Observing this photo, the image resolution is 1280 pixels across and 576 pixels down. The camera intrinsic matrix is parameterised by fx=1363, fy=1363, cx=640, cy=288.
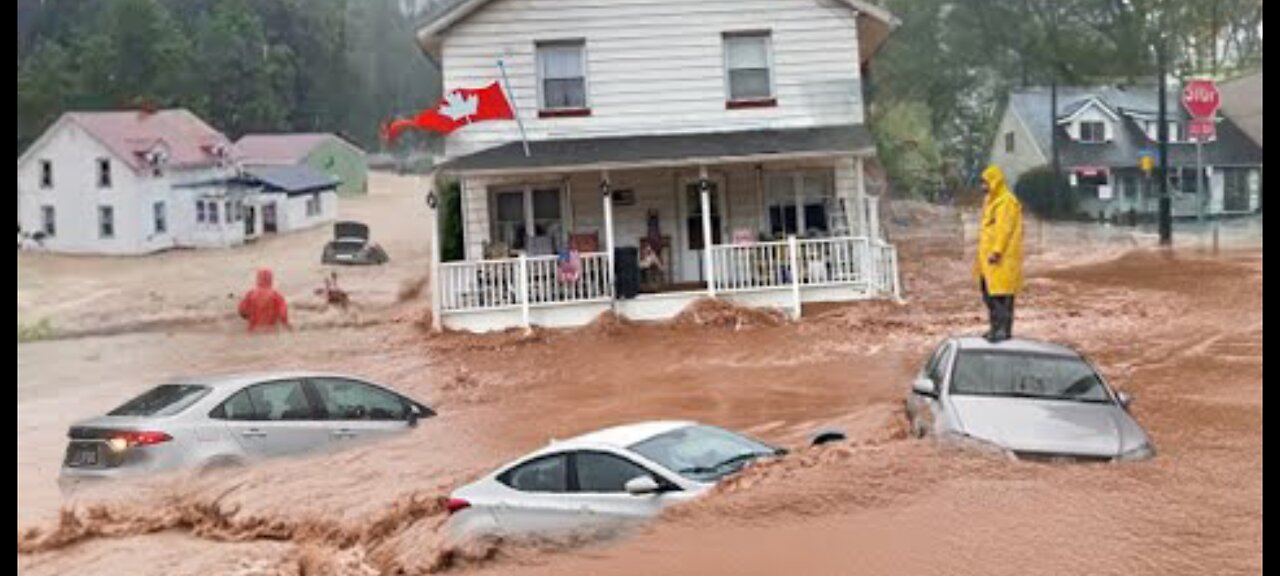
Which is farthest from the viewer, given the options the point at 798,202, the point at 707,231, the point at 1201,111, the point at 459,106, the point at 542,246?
the point at 798,202

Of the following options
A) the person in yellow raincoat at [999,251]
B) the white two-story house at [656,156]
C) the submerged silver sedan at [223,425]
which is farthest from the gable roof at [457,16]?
the submerged silver sedan at [223,425]

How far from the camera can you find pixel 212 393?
4484 millimetres

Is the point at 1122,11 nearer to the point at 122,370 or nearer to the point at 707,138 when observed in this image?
the point at 707,138

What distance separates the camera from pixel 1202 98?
22.6ft

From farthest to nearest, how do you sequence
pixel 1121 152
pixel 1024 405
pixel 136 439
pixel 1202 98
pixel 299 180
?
pixel 1121 152, pixel 1202 98, pixel 1024 405, pixel 299 180, pixel 136 439

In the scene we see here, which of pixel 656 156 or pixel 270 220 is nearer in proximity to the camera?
pixel 270 220

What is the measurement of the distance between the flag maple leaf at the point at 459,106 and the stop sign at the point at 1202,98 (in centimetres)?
360

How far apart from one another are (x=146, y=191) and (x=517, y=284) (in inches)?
115

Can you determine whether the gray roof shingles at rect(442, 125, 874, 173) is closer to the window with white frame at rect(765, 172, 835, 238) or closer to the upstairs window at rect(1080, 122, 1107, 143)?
the window with white frame at rect(765, 172, 835, 238)

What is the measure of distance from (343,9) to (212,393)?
1.39m

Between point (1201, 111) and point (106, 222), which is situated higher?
point (1201, 111)

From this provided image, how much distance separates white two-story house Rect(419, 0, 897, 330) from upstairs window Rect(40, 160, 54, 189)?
2533mm

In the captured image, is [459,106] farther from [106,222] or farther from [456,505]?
[106,222]

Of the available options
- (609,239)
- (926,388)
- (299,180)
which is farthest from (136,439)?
(609,239)
